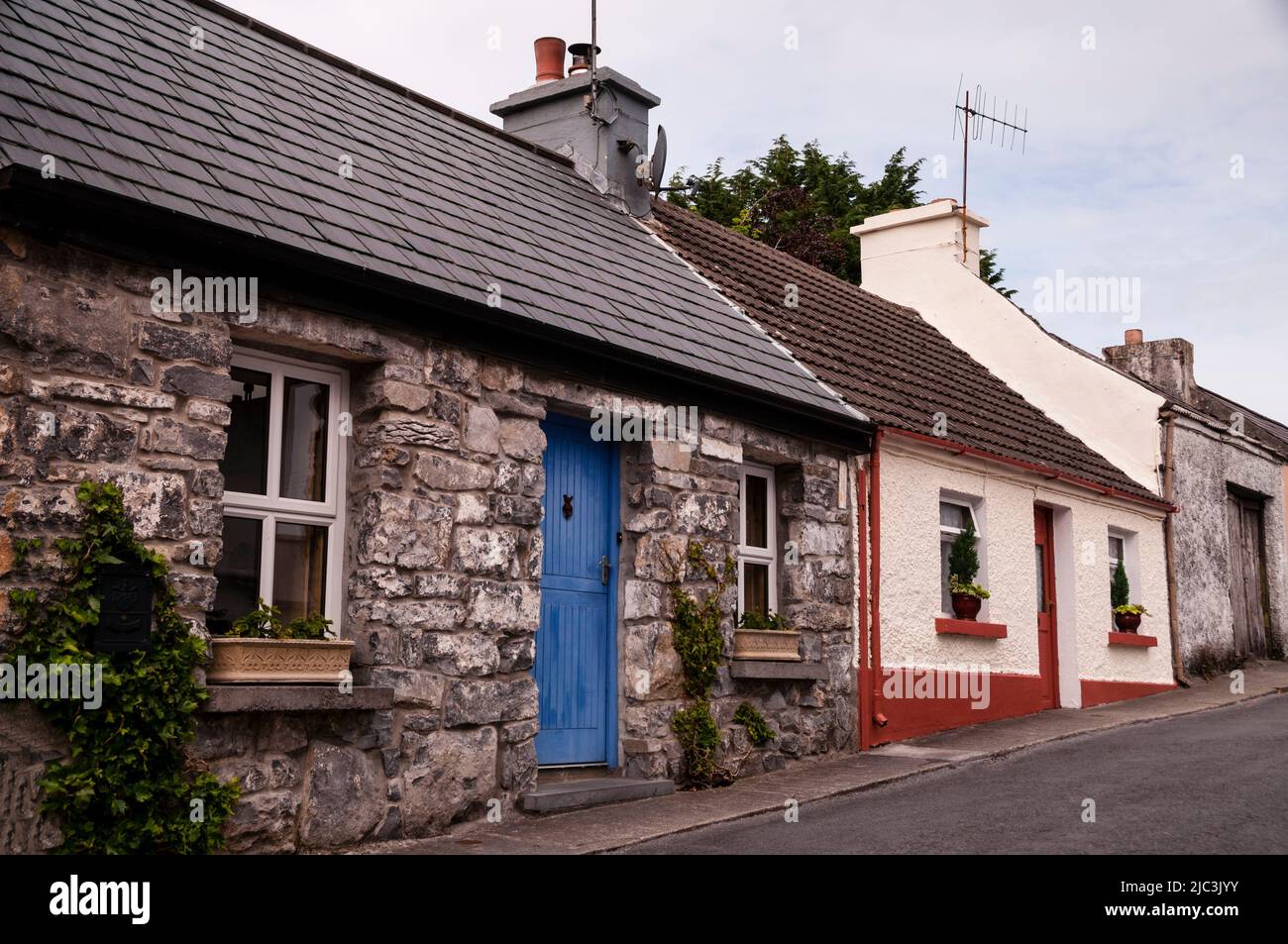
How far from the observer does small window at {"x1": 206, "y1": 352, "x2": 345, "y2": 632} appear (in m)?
6.80

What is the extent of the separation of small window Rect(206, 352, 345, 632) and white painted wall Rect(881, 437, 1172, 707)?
567 centimetres

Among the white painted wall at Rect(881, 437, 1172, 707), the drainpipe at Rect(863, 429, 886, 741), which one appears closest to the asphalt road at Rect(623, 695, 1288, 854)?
the drainpipe at Rect(863, 429, 886, 741)

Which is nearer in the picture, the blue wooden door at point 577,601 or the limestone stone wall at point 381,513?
the limestone stone wall at point 381,513

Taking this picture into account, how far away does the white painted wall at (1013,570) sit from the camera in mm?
11617

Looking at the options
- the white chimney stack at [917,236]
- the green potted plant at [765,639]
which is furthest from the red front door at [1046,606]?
the green potted plant at [765,639]

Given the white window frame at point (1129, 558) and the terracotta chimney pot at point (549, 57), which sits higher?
the terracotta chimney pot at point (549, 57)

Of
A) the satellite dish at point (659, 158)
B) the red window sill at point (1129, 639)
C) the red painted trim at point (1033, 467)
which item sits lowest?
the red window sill at point (1129, 639)

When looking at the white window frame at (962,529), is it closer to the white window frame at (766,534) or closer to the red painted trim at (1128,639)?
the white window frame at (766,534)

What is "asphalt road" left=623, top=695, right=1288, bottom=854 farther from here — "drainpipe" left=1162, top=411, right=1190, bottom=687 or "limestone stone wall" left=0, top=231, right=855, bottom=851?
"drainpipe" left=1162, top=411, right=1190, bottom=687

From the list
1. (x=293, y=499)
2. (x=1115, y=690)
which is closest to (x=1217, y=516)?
(x=1115, y=690)

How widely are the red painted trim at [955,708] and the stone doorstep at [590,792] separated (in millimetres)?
3128
